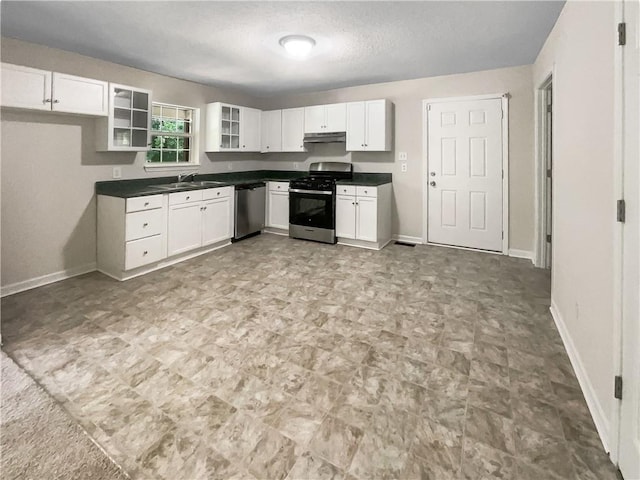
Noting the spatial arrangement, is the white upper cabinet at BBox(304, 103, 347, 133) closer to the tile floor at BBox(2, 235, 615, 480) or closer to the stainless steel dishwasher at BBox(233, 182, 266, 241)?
the stainless steel dishwasher at BBox(233, 182, 266, 241)

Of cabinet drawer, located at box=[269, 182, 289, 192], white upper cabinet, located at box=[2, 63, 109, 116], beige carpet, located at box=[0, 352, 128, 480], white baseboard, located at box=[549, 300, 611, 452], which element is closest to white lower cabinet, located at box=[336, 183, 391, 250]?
cabinet drawer, located at box=[269, 182, 289, 192]

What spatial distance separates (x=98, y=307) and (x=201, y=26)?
8.51 feet

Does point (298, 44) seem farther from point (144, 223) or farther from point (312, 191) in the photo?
point (144, 223)

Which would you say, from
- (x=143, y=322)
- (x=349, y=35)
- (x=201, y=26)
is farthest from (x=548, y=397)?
(x=201, y=26)

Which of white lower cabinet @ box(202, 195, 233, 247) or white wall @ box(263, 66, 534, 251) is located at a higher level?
white wall @ box(263, 66, 534, 251)

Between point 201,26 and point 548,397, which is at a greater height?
point 201,26

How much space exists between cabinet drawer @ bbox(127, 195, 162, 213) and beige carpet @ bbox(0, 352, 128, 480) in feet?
6.77

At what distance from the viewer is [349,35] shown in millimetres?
3160

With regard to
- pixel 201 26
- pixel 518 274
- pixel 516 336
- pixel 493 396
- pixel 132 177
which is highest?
pixel 201 26

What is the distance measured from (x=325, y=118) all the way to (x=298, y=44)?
214 cm

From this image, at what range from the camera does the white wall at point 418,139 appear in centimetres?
425

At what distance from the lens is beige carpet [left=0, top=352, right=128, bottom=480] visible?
1354 mm

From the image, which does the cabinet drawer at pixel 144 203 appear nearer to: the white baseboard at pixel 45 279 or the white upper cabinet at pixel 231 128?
the white baseboard at pixel 45 279

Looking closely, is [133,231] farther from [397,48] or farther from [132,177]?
[397,48]
